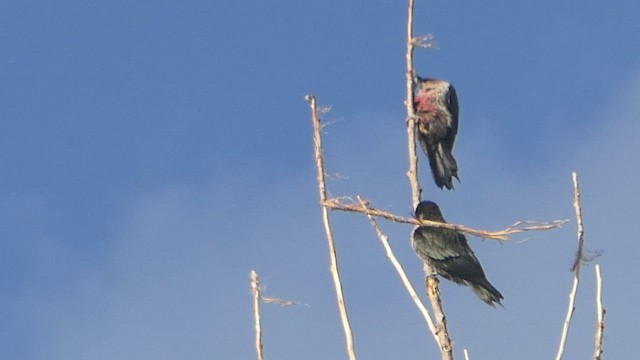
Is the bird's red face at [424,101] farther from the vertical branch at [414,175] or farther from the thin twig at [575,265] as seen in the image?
the thin twig at [575,265]

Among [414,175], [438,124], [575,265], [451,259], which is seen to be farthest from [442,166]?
[575,265]

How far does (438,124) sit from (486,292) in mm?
2878

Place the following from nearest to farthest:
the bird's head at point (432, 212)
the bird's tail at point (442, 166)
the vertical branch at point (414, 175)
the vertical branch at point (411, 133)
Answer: the vertical branch at point (414, 175) → the vertical branch at point (411, 133) → the bird's head at point (432, 212) → the bird's tail at point (442, 166)

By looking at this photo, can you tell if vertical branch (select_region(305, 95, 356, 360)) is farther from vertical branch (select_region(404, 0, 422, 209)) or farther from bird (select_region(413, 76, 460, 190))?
bird (select_region(413, 76, 460, 190))

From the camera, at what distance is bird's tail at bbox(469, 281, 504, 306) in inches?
337

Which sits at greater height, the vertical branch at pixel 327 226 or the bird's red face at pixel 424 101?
the bird's red face at pixel 424 101

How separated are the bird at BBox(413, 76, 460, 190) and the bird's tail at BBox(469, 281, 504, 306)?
8.20 ft

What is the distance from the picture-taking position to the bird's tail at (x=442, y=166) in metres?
11.0

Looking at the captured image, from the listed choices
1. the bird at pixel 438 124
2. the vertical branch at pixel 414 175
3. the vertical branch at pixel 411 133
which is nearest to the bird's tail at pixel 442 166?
the bird at pixel 438 124

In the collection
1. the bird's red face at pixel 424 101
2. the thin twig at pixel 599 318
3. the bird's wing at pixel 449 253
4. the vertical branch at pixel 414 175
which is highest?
the bird's red face at pixel 424 101

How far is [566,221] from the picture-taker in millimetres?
4184

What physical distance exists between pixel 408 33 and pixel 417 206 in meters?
0.87

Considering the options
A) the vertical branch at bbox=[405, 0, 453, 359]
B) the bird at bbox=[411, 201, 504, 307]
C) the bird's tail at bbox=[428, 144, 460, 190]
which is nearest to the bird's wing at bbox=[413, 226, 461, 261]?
the bird at bbox=[411, 201, 504, 307]

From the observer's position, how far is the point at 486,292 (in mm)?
8586
